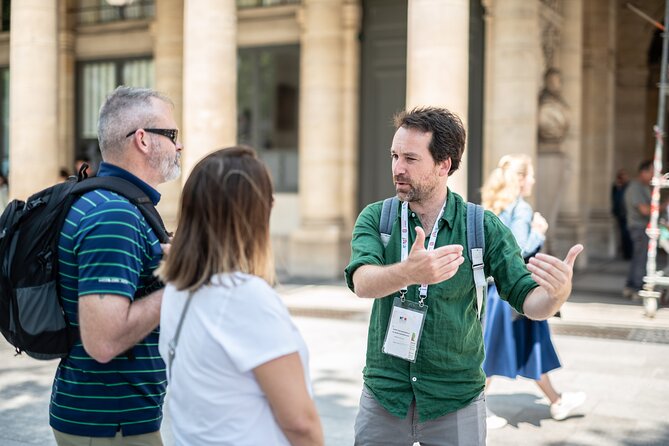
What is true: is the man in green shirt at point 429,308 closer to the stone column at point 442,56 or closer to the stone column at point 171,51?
the stone column at point 442,56

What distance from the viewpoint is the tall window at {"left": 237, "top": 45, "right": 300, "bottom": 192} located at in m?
17.7

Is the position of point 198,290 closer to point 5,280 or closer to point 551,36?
point 5,280

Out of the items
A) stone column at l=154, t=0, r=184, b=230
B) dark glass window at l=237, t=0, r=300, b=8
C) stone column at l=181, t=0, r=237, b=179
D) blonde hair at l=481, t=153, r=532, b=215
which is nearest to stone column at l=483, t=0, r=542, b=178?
stone column at l=181, t=0, r=237, b=179

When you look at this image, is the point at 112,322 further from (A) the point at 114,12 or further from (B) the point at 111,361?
(A) the point at 114,12

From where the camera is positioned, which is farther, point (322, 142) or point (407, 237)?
point (322, 142)

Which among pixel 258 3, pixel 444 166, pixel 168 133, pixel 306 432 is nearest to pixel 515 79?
pixel 258 3

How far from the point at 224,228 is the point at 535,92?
500 inches

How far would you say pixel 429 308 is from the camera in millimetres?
3193

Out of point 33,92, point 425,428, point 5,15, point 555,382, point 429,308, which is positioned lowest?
point 555,382

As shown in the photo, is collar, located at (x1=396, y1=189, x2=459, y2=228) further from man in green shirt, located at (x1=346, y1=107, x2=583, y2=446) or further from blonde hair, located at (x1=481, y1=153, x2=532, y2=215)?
blonde hair, located at (x1=481, y1=153, x2=532, y2=215)

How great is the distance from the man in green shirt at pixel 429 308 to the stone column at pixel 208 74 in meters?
10.5

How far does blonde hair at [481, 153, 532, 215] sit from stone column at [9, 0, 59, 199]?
36.8ft

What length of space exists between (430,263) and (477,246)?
1.69 ft

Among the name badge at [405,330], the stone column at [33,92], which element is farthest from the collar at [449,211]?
the stone column at [33,92]
